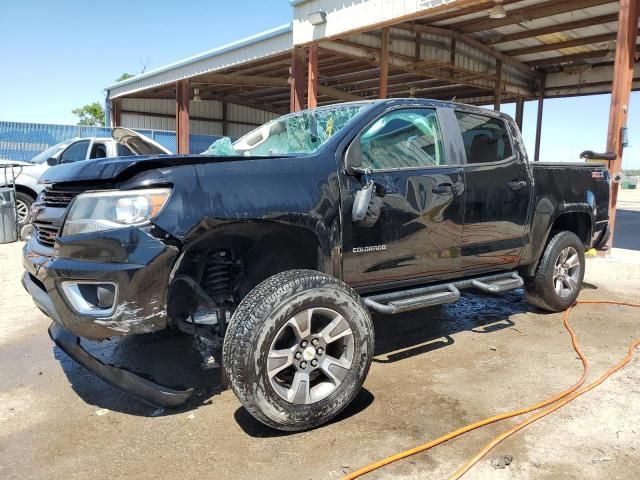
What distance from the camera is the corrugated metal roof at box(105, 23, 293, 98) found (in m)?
14.0

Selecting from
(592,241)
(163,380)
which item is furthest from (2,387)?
(592,241)

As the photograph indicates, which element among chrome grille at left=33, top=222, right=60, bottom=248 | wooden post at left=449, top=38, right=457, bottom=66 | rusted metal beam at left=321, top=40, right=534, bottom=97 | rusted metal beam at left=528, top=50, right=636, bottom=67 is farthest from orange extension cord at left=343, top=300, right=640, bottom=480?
rusted metal beam at left=528, top=50, right=636, bottom=67

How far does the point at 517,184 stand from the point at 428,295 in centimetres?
143

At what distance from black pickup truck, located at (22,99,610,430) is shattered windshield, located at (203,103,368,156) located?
0.05 ft

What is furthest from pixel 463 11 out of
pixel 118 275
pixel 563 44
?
pixel 118 275

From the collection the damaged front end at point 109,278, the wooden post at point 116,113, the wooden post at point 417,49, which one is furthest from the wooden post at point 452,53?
the wooden post at point 116,113

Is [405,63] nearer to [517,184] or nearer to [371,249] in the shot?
[517,184]

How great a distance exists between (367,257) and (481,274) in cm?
145

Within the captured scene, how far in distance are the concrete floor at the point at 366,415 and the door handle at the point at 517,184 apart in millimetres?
1329

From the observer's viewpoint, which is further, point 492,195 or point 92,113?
point 92,113

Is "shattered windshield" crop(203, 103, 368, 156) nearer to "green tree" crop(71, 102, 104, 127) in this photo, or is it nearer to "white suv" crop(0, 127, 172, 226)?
"white suv" crop(0, 127, 172, 226)

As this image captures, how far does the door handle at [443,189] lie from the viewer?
3689 mm

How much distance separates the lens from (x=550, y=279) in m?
4.93

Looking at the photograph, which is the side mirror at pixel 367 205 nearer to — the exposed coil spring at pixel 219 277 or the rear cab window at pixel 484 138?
the exposed coil spring at pixel 219 277
